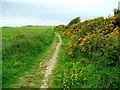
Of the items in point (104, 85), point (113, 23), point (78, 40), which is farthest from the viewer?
point (113, 23)

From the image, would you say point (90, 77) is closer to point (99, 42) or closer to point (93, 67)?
point (93, 67)

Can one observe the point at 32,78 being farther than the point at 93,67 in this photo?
No

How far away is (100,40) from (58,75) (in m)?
5.09

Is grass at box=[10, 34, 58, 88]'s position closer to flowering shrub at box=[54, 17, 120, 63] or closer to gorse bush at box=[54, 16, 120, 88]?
gorse bush at box=[54, 16, 120, 88]

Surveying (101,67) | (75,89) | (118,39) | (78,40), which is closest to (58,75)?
(75,89)

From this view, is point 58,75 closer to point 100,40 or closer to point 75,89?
point 75,89

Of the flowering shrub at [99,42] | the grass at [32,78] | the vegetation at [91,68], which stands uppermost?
the flowering shrub at [99,42]

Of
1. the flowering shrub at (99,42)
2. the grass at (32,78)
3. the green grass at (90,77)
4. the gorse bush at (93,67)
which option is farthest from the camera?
the flowering shrub at (99,42)

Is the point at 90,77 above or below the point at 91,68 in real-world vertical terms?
below

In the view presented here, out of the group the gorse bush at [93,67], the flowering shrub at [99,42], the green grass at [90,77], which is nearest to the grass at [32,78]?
the green grass at [90,77]

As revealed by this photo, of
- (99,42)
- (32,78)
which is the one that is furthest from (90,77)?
(99,42)

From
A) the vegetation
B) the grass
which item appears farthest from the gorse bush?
the grass

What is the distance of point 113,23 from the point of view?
17.3 metres

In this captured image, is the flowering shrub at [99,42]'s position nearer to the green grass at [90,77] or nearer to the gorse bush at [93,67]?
the gorse bush at [93,67]
